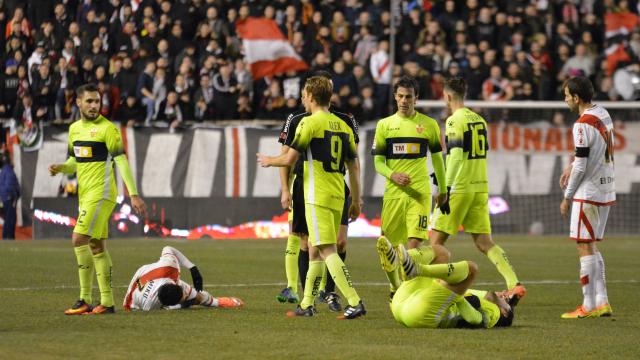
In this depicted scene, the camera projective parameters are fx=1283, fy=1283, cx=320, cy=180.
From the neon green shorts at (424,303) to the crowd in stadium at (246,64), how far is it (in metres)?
15.7

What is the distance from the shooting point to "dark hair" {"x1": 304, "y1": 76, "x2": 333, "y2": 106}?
11938 millimetres

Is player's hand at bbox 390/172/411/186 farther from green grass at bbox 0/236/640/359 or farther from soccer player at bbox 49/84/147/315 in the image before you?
soccer player at bbox 49/84/147/315

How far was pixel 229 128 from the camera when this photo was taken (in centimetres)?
2681

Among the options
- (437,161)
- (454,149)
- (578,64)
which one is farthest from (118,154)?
(578,64)

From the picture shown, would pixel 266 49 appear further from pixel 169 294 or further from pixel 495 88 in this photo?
pixel 169 294

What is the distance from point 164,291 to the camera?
506 inches

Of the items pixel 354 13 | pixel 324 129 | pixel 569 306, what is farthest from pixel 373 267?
pixel 354 13

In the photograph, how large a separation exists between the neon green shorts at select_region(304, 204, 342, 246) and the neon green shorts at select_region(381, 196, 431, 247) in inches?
60.1

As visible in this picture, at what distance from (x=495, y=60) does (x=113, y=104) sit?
8387 mm

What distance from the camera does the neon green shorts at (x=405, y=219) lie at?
1322 cm

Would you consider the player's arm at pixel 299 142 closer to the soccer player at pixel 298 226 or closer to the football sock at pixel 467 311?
the soccer player at pixel 298 226

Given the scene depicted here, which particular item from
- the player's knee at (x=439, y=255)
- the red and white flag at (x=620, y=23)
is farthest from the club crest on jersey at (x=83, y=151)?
the red and white flag at (x=620, y=23)

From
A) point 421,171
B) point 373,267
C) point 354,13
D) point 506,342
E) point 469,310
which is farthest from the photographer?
point 354,13

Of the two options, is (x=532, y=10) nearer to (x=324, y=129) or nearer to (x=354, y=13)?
(x=354, y=13)
